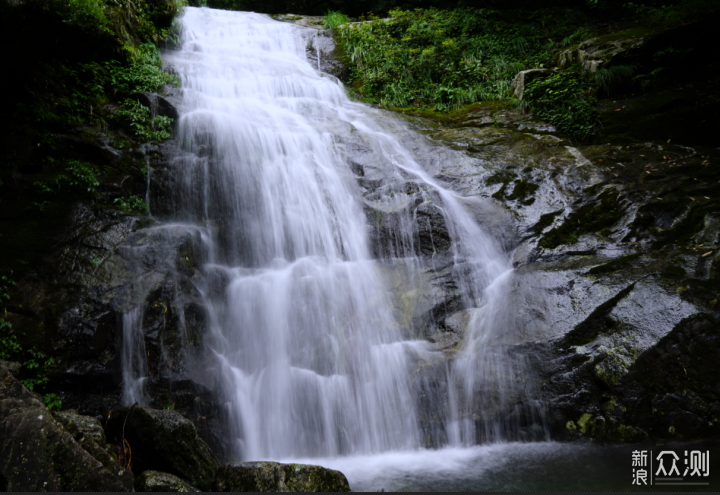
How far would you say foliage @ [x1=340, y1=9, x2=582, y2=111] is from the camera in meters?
11.3

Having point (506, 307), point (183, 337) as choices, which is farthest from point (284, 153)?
point (506, 307)

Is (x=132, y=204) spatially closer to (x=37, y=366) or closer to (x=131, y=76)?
(x=37, y=366)

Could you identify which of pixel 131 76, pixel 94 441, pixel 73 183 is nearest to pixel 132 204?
pixel 73 183

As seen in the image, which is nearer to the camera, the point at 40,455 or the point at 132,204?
the point at 40,455

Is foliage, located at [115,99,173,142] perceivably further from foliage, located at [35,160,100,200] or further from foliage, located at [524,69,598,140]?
foliage, located at [524,69,598,140]

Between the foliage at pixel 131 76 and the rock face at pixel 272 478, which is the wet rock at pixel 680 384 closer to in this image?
the rock face at pixel 272 478

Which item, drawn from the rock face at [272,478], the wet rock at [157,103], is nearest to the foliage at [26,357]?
the rock face at [272,478]

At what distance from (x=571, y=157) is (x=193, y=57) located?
10.0 metres

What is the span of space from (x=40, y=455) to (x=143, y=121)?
5.80 meters

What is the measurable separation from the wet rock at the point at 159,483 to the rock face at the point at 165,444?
0.19 metres

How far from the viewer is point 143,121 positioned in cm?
689

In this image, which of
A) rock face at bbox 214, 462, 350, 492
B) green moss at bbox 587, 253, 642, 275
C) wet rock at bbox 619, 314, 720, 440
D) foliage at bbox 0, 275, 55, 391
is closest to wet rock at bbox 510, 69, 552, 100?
green moss at bbox 587, 253, 642, 275

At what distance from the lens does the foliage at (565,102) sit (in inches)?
323

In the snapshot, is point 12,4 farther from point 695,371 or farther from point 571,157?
point 695,371
